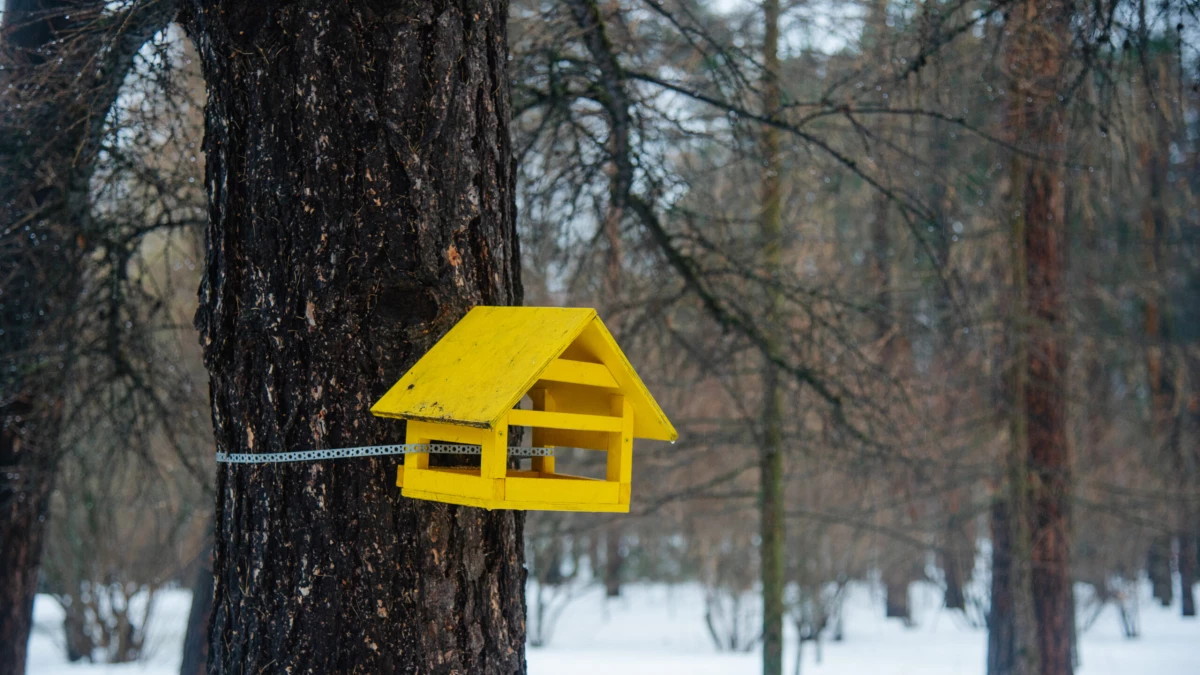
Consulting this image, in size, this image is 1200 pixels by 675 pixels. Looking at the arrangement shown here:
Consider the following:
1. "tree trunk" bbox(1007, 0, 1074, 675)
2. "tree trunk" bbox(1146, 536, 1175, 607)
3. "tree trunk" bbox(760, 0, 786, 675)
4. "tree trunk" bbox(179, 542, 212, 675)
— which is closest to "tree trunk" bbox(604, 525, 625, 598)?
"tree trunk" bbox(1146, 536, 1175, 607)

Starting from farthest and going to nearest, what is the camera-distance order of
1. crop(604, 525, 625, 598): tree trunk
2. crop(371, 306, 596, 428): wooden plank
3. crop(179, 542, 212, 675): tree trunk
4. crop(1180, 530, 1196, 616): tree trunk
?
crop(604, 525, 625, 598): tree trunk → crop(1180, 530, 1196, 616): tree trunk → crop(179, 542, 212, 675): tree trunk → crop(371, 306, 596, 428): wooden plank

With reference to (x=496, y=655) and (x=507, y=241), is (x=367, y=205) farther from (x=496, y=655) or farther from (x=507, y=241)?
(x=496, y=655)

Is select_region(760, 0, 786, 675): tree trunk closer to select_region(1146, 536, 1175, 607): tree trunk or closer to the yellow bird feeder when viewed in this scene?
the yellow bird feeder

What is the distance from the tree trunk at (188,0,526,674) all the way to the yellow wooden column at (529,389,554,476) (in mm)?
156

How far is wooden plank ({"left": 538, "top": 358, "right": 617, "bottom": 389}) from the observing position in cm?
184

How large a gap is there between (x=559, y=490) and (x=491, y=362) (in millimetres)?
272

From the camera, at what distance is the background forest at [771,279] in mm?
3520

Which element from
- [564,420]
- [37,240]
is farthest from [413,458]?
[37,240]

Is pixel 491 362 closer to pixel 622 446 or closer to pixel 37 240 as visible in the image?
pixel 622 446

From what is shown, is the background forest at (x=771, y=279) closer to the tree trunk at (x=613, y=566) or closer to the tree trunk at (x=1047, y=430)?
the tree trunk at (x=1047, y=430)

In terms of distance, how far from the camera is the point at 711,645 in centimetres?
1265

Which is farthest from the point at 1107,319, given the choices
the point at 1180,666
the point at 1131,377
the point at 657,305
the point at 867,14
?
the point at 657,305

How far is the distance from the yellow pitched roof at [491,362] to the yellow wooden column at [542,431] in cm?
19

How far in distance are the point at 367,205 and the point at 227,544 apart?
2.42 feet
